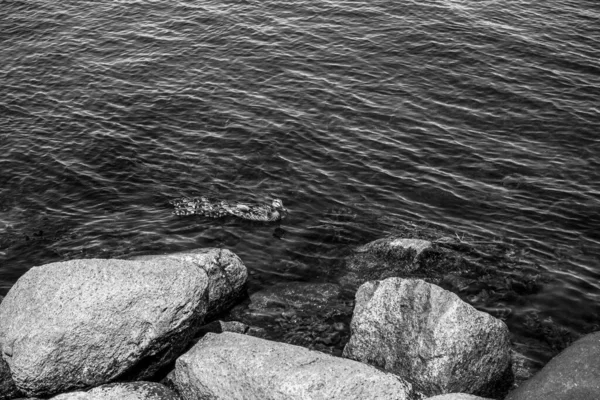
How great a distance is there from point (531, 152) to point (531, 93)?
20.7 ft

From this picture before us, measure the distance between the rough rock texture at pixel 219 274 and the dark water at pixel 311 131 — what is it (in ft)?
5.77

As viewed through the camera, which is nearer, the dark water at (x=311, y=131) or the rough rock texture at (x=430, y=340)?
the rough rock texture at (x=430, y=340)

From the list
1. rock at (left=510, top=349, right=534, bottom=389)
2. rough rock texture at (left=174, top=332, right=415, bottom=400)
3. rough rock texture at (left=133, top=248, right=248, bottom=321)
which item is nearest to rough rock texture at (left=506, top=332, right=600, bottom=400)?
rock at (left=510, top=349, right=534, bottom=389)

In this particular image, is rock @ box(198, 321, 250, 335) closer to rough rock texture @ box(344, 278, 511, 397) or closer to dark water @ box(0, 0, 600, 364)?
dark water @ box(0, 0, 600, 364)

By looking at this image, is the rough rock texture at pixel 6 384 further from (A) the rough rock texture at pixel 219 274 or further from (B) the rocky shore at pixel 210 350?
(A) the rough rock texture at pixel 219 274

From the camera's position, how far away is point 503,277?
25453 millimetres

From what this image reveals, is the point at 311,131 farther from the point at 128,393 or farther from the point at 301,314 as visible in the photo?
the point at 128,393

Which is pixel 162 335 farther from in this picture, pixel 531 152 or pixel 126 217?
pixel 531 152

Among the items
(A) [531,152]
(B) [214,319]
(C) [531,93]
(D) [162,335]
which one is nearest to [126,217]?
(B) [214,319]

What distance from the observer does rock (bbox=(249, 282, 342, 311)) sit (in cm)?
2423

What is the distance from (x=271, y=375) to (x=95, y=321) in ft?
17.0

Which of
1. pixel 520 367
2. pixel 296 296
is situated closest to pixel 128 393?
pixel 296 296

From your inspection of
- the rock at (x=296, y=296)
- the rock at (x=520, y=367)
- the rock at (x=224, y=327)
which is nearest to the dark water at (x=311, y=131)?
the rock at (x=520, y=367)

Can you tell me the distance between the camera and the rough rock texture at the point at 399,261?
25609mm
